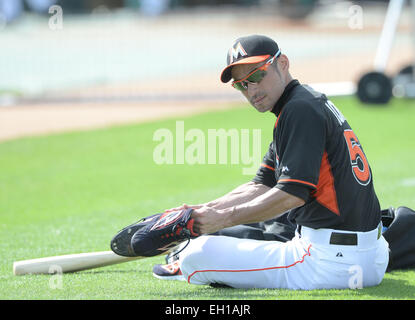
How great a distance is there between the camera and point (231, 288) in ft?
13.9

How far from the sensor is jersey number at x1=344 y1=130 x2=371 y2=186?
3.99 metres

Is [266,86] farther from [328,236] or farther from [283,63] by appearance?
[328,236]

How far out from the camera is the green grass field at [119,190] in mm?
4266

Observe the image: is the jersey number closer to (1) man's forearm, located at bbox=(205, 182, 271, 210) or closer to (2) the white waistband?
(2) the white waistband

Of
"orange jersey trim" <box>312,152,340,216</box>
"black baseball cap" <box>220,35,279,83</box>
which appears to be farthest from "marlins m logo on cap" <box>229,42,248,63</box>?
"orange jersey trim" <box>312,152,340,216</box>

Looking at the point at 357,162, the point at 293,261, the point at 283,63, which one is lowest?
the point at 293,261

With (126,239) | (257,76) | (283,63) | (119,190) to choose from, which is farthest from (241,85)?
(119,190)

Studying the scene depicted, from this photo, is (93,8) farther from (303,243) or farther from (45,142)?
(303,243)

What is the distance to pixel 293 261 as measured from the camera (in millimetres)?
4070

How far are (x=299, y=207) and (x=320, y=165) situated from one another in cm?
37

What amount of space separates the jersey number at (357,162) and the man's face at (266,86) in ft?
1.51

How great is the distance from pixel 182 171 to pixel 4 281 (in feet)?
16.4

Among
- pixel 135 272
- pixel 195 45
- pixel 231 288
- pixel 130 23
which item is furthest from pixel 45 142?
pixel 130 23

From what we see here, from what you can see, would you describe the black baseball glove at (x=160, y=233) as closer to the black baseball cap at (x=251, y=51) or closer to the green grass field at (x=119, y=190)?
the green grass field at (x=119, y=190)
